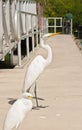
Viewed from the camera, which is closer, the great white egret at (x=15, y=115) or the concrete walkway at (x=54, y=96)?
the great white egret at (x=15, y=115)

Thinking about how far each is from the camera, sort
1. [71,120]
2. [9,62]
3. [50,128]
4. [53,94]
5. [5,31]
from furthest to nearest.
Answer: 1. [9,62]
2. [5,31]
3. [53,94]
4. [71,120]
5. [50,128]

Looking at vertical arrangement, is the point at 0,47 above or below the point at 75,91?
above

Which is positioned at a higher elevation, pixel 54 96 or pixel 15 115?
pixel 15 115

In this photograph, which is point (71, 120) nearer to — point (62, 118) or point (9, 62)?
point (62, 118)

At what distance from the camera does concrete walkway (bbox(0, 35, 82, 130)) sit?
8.62m

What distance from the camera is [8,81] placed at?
13.6 metres

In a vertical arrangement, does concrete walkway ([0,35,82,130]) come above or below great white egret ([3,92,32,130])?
below

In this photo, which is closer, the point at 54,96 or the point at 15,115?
the point at 15,115

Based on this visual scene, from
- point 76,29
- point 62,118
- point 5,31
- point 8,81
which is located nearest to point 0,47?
point 5,31

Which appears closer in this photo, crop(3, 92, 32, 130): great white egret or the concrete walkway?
crop(3, 92, 32, 130): great white egret

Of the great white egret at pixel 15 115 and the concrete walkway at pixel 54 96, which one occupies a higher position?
the great white egret at pixel 15 115

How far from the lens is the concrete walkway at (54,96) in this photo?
862 centimetres

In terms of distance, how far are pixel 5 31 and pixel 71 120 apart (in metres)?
4.47

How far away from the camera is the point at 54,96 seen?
11188mm
